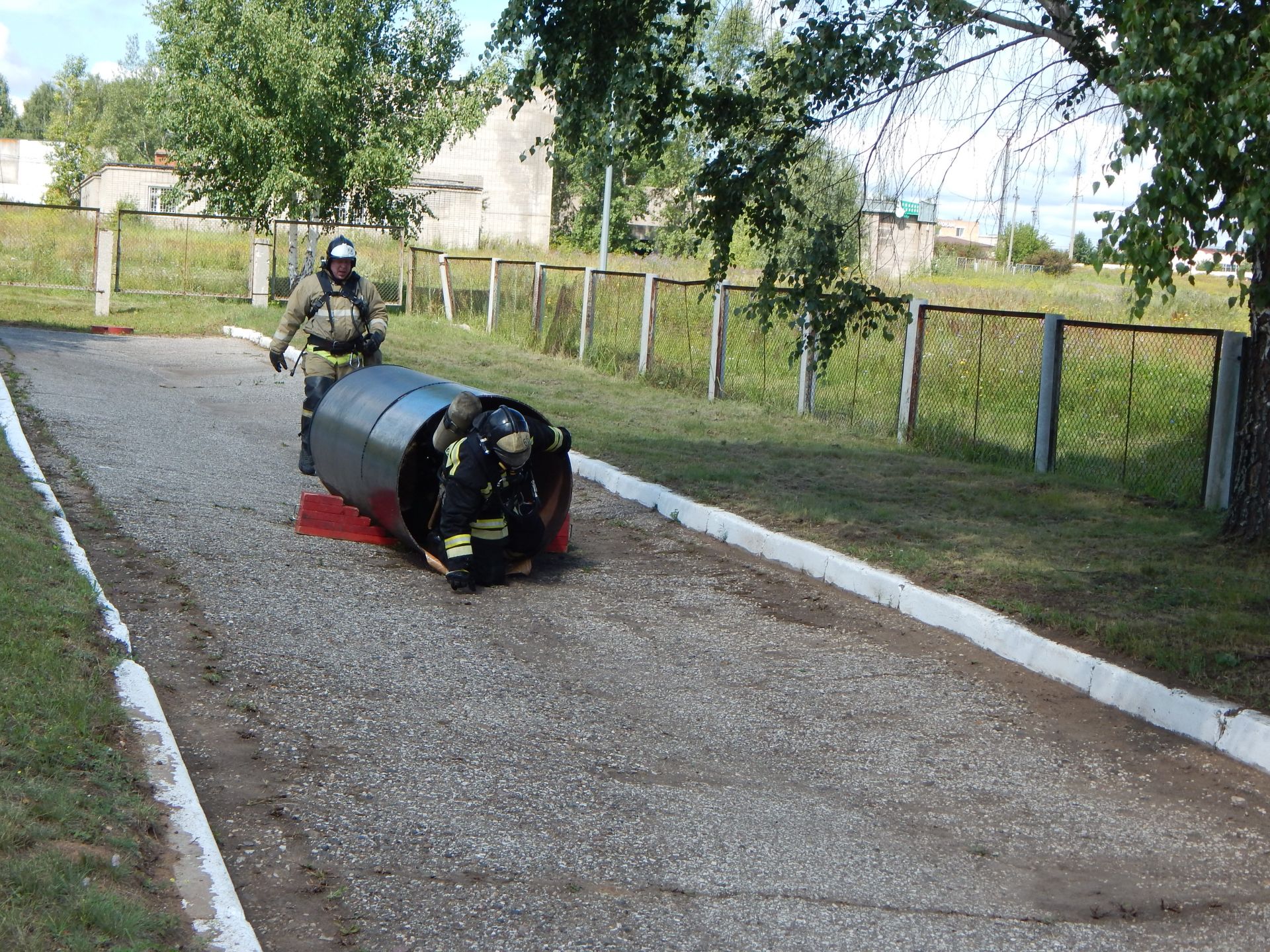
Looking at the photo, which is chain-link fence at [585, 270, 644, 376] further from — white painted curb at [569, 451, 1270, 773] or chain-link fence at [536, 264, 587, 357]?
white painted curb at [569, 451, 1270, 773]

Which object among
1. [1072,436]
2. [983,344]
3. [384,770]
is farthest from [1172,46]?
[983,344]

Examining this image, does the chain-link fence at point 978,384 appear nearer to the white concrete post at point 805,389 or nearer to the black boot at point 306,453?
the white concrete post at point 805,389

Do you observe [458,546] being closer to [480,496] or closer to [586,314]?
[480,496]

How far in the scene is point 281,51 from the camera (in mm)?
25250

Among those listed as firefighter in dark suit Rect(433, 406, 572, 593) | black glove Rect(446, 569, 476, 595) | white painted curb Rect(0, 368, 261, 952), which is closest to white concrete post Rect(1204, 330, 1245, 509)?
firefighter in dark suit Rect(433, 406, 572, 593)

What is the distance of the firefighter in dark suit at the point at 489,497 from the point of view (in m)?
7.47

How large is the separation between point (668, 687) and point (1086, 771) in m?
1.81

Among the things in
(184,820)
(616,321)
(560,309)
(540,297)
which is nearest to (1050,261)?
(540,297)

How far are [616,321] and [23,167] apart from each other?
85635mm

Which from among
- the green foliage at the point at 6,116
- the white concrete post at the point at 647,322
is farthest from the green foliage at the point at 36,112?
the white concrete post at the point at 647,322

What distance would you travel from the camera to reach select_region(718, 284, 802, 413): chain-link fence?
53.9 feet

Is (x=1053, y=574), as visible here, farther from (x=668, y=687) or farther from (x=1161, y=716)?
(x=668, y=687)

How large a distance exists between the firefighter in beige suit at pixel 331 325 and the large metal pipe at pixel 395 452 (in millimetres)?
743

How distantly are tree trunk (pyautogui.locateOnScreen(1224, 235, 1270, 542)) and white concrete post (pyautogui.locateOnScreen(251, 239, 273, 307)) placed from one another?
20860 millimetres
